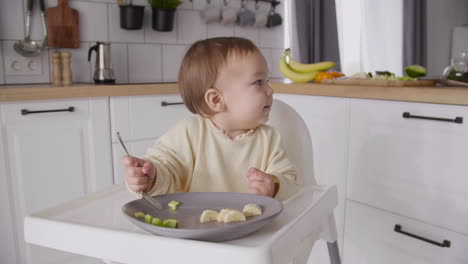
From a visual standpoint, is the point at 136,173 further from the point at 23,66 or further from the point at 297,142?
the point at 23,66

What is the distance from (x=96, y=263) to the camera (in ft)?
6.01

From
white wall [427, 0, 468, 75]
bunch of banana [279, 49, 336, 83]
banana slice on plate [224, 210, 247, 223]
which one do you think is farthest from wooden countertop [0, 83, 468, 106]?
white wall [427, 0, 468, 75]

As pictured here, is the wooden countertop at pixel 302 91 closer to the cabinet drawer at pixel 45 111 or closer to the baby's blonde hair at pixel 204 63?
the cabinet drawer at pixel 45 111

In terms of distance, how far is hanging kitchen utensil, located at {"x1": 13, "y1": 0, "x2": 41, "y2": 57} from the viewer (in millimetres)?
1929

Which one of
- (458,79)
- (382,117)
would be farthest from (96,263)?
(458,79)

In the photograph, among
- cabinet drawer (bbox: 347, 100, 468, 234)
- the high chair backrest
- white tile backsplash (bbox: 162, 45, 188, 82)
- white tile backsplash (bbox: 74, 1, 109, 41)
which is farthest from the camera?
white tile backsplash (bbox: 162, 45, 188, 82)

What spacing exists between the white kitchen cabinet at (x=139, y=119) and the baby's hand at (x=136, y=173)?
1105 millimetres

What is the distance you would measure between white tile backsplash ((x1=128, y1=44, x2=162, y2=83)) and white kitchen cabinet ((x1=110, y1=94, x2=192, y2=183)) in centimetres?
49

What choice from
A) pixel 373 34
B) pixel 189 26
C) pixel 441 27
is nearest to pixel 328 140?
pixel 189 26

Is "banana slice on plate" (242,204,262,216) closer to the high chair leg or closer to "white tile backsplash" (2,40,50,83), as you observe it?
the high chair leg

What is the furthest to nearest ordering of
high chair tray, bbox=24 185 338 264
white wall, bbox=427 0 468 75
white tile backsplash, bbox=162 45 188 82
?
white wall, bbox=427 0 468 75 → white tile backsplash, bbox=162 45 188 82 → high chair tray, bbox=24 185 338 264

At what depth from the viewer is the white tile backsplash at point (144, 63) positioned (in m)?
2.33

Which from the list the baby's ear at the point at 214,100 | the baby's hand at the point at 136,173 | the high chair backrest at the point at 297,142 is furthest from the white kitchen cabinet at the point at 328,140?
the baby's hand at the point at 136,173

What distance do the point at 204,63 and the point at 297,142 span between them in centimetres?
36
